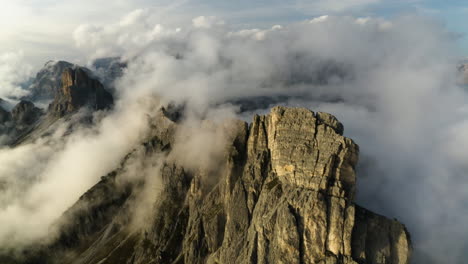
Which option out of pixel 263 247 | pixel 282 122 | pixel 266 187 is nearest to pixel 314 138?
pixel 282 122

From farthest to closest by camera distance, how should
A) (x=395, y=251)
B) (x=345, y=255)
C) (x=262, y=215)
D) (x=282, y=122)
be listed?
(x=282, y=122), (x=262, y=215), (x=395, y=251), (x=345, y=255)

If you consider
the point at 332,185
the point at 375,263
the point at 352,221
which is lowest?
the point at 375,263

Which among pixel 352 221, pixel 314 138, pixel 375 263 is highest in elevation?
pixel 314 138

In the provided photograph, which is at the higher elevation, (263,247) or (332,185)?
(332,185)

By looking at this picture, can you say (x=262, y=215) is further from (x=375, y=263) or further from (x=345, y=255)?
(x=375, y=263)

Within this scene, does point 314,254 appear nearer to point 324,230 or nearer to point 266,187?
point 324,230

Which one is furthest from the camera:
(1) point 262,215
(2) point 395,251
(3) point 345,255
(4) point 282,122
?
(4) point 282,122

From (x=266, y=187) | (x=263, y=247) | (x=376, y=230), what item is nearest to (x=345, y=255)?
(x=376, y=230)

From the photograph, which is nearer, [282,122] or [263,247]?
[263,247]

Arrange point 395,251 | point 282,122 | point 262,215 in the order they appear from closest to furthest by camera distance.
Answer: point 395,251 → point 262,215 → point 282,122
